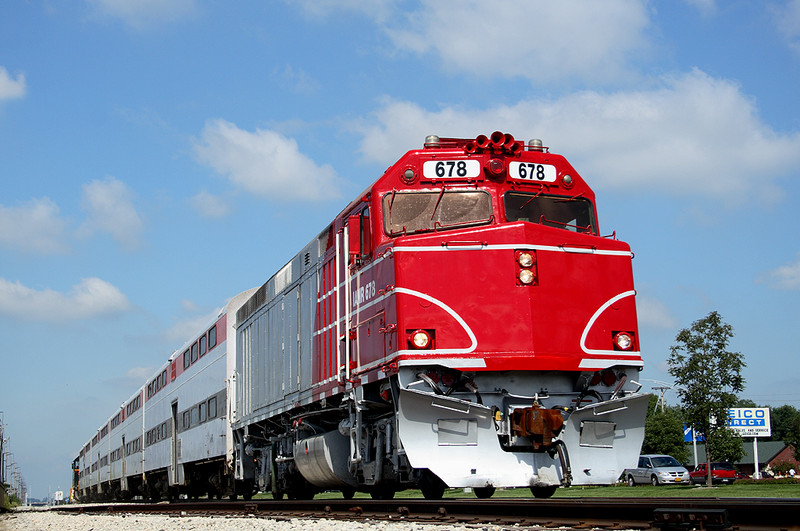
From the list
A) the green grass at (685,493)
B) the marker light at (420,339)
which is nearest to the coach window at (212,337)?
the green grass at (685,493)

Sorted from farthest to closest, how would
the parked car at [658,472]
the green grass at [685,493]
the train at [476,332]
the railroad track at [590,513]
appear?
the parked car at [658,472]
the green grass at [685,493]
the train at [476,332]
the railroad track at [590,513]

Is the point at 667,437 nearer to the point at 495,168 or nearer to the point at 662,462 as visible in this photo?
the point at 662,462

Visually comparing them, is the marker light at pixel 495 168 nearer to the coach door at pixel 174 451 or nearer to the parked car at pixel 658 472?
the coach door at pixel 174 451

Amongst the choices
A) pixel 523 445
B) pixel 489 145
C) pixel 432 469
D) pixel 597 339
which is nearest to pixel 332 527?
pixel 432 469

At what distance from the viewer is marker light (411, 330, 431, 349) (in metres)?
9.43

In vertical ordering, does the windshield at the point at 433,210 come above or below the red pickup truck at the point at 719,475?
above

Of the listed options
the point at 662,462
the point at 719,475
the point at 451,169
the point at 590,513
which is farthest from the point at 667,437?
the point at 590,513

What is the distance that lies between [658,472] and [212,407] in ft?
57.6

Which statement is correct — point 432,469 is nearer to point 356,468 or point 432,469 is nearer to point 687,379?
point 356,468

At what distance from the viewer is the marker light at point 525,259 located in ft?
32.0

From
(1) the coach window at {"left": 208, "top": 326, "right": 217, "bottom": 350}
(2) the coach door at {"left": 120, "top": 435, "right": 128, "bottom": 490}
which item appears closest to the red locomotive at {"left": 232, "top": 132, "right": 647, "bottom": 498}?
(1) the coach window at {"left": 208, "top": 326, "right": 217, "bottom": 350}

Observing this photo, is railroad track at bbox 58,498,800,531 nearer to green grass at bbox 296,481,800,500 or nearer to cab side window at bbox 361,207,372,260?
cab side window at bbox 361,207,372,260

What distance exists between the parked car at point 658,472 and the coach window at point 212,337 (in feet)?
51.9

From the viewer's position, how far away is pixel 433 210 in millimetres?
10406
